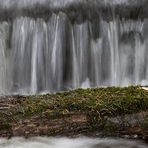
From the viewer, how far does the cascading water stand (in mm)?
A: 7715

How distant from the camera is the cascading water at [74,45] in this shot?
771 cm

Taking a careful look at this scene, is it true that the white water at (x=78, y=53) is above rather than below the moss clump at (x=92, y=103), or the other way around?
above

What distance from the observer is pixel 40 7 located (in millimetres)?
7762

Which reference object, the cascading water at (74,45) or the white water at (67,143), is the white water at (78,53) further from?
the white water at (67,143)

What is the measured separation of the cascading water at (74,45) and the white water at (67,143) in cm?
419

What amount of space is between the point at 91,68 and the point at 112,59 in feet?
1.47

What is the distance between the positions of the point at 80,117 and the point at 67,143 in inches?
9.9

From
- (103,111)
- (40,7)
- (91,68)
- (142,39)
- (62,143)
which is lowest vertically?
(62,143)

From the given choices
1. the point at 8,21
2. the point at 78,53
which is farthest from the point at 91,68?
the point at 8,21

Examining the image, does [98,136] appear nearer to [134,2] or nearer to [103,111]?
[103,111]

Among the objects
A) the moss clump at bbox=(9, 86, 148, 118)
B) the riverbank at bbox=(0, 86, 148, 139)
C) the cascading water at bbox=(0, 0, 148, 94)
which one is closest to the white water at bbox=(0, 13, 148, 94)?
the cascading water at bbox=(0, 0, 148, 94)

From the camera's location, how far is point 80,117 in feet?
11.4

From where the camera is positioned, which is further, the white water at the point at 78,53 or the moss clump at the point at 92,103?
the white water at the point at 78,53

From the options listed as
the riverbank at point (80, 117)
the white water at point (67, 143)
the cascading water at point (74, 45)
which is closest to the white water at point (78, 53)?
the cascading water at point (74, 45)
